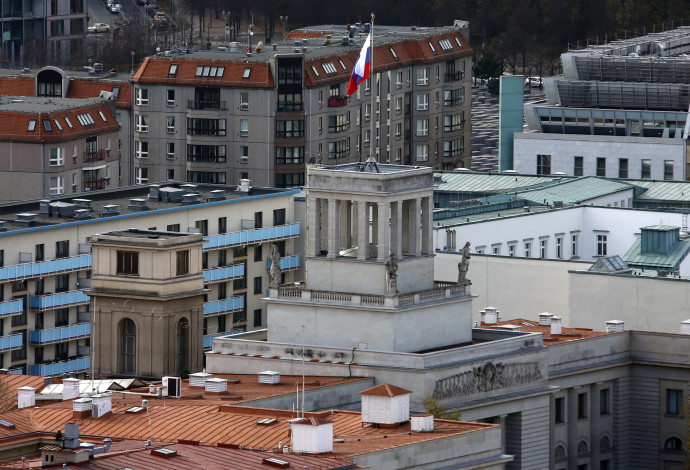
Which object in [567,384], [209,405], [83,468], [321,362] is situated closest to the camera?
[83,468]

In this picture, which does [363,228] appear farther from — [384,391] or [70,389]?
[384,391]

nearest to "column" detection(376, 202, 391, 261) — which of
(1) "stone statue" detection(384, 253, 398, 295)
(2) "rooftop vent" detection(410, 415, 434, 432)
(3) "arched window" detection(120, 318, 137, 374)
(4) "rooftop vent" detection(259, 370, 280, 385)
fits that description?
(1) "stone statue" detection(384, 253, 398, 295)

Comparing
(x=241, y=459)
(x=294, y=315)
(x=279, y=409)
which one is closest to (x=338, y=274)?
(x=294, y=315)

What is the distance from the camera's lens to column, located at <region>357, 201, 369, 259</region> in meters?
164

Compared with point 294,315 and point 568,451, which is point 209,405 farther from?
point 568,451

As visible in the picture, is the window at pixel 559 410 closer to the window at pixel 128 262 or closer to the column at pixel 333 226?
the column at pixel 333 226

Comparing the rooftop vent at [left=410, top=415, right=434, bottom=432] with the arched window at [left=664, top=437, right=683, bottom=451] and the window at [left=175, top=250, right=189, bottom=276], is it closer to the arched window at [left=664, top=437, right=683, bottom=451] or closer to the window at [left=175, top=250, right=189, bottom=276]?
the arched window at [left=664, top=437, right=683, bottom=451]

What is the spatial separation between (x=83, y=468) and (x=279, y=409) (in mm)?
28013

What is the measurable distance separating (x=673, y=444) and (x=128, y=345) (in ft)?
119

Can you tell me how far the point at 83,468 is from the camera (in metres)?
126

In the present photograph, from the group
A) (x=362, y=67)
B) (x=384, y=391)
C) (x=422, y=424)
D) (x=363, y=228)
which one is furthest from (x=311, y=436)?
(x=362, y=67)

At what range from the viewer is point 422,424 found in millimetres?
144875

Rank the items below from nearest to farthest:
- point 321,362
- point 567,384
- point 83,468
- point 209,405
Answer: point 83,468 < point 209,405 < point 321,362 < point 567,384

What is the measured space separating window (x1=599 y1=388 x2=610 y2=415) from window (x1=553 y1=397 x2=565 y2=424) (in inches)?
213
